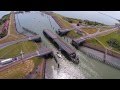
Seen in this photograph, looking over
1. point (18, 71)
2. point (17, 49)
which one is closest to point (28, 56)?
point (17, 49)

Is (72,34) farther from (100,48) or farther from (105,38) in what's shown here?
(100,48)

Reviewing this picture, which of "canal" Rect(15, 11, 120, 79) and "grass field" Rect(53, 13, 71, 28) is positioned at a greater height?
"grass field" Rect(53, 13, 71, 28)

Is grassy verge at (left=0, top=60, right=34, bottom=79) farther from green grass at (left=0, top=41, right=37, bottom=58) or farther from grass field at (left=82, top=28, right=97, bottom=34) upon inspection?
grass field at (left=82, top=28, right=97, bottom=34)

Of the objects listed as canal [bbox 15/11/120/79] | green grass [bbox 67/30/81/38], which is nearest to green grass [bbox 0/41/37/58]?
canal [bbox 15/11/120/79]

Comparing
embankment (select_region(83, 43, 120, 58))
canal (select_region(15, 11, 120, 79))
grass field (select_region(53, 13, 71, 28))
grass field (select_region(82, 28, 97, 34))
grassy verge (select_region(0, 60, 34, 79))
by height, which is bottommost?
canal (select_region(15, 11, 120, 79))
